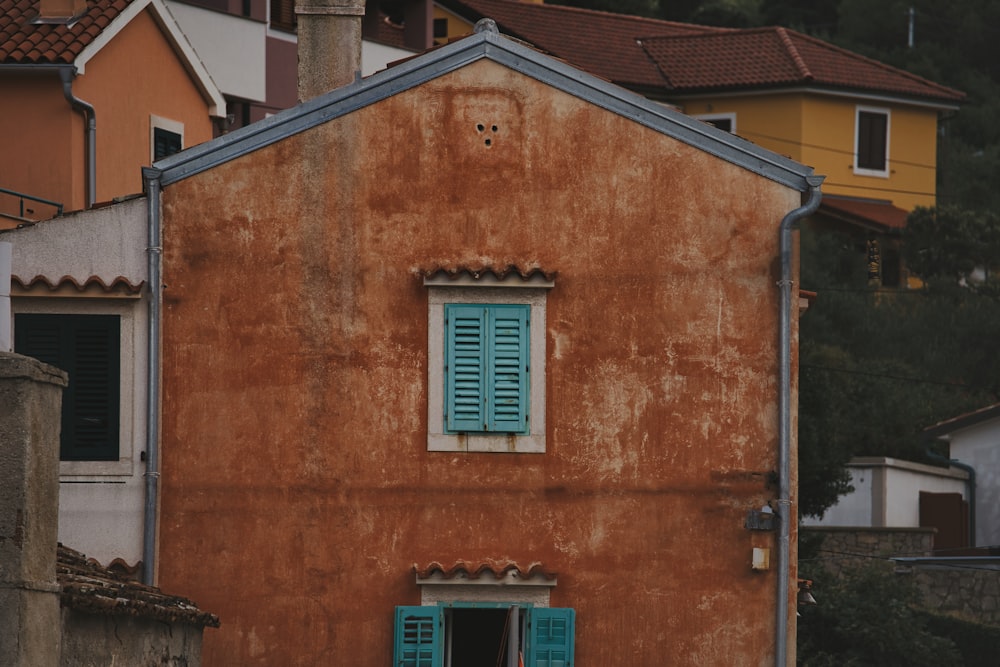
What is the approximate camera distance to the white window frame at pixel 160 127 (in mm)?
28719

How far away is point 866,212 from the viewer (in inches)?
2191

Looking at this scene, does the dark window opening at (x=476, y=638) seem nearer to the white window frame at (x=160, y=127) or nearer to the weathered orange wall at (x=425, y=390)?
the weathered orange wall at (x=425, y=390)

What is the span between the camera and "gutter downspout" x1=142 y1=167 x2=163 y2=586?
61.7 feet

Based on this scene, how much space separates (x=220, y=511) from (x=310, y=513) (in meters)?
0.80

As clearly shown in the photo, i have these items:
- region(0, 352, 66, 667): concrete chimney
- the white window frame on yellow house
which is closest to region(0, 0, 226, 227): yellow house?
region(0, 352, 66, 667): concrete chimney

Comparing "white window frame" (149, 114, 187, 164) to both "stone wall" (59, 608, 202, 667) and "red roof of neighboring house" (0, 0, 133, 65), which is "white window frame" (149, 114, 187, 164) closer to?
"red roof of neighboring house" (0, 0, 133, 65)

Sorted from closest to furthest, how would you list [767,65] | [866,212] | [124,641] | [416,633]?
[124,641], [416,633], [866,212], [767,65]

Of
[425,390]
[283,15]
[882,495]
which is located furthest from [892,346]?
[425,390]

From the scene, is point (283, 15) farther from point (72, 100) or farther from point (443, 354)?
point (443, 354)

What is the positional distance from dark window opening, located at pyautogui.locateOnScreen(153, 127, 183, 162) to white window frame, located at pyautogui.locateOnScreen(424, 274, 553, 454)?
1066 cm

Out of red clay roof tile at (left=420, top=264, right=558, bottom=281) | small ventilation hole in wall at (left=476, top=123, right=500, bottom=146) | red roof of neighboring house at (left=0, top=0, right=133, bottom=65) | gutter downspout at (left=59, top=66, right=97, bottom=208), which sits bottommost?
red clay roof tile at (left=420, top=264, right=558, bottom=281)

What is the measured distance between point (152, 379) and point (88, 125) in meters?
8.73

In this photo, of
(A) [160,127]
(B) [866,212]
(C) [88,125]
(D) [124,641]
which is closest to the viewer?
(D) [124,641]

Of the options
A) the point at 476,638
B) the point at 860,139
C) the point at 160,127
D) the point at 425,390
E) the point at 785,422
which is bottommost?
the point at 476,638
